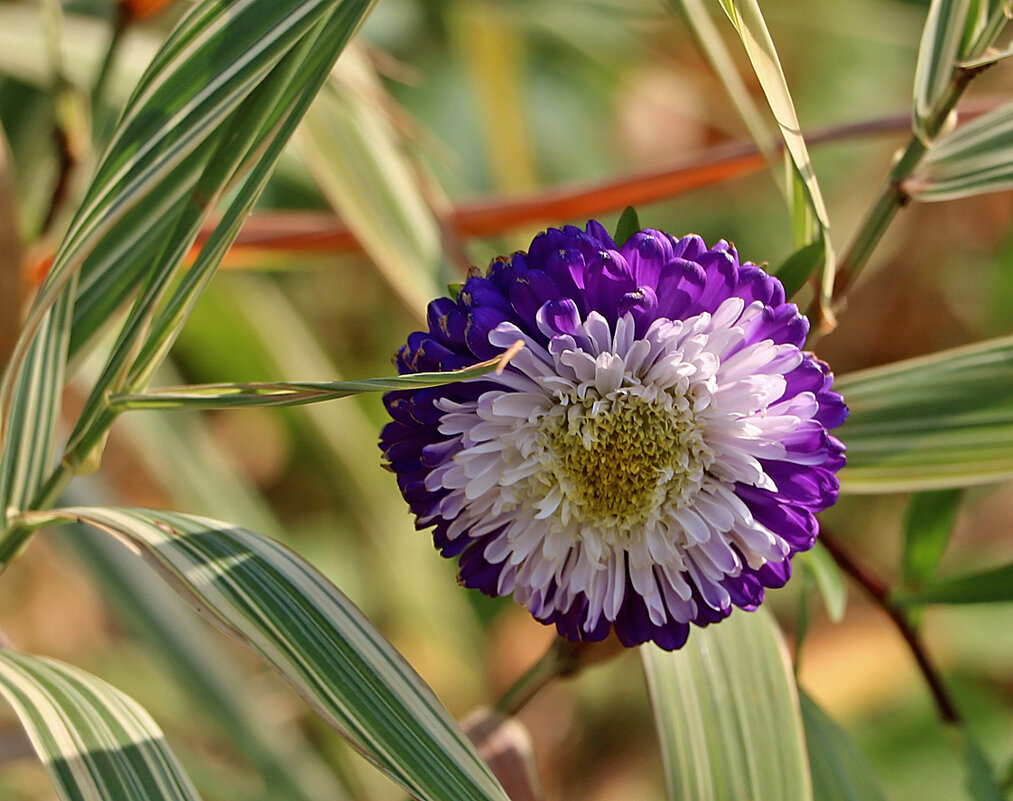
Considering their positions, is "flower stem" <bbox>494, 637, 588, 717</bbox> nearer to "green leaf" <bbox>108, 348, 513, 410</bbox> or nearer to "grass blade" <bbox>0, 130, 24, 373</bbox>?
"green leaf" <bbox>108, 348, 513, 410</bbox>

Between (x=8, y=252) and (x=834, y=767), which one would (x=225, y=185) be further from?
(x=834, y=767)

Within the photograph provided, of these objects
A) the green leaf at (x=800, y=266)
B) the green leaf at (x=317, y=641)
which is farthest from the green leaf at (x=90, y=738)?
the green leaf at (x=800, y=266)

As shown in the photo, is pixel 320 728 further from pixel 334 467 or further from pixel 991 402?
pixel 991 402

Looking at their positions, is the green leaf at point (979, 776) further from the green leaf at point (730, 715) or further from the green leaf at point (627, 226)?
the green leaf at point (627, 226)

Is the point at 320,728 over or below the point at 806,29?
below

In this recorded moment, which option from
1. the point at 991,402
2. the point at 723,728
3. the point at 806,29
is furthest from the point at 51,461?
the point at 806,29

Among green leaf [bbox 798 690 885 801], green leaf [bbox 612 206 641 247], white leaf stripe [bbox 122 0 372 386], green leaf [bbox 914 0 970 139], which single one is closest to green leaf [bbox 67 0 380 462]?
white leaf stripe [bbox 122 0 372 386]
